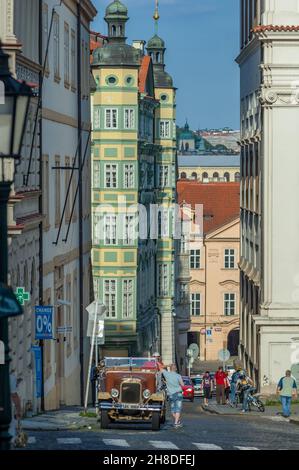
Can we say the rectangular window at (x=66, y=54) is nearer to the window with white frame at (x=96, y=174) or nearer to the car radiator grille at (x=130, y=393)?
the car radiator grille at (x=130, y=393)

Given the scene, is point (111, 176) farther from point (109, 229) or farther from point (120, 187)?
point (109, 229)

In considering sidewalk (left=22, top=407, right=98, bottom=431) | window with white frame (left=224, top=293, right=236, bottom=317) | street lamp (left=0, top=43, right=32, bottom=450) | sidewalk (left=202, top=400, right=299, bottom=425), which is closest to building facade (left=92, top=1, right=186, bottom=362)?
sidewalk (left=202, top=400, right=299, bottom=425)

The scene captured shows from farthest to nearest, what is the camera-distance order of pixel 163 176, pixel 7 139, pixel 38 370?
pixel 163 176 → pixel 38 370 → pixel 7 139

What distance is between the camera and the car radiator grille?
91.5ft

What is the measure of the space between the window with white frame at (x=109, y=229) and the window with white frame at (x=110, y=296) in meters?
1.76

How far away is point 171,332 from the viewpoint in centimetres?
9094

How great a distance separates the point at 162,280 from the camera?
89.1 m

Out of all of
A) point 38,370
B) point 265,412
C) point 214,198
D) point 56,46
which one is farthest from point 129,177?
point 214,198

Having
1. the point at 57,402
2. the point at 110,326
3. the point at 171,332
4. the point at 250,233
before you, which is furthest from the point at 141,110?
the point at 57,402

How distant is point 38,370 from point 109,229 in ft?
128

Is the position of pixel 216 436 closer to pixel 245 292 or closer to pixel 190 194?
pixel 245 292

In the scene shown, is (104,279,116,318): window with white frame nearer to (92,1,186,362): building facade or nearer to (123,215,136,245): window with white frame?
(92,1,186,362): building facade

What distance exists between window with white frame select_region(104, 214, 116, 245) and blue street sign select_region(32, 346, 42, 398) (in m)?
37.8

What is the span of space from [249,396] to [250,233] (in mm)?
17231
